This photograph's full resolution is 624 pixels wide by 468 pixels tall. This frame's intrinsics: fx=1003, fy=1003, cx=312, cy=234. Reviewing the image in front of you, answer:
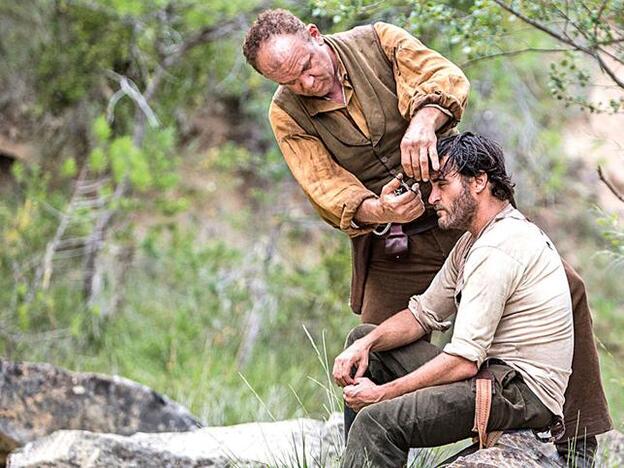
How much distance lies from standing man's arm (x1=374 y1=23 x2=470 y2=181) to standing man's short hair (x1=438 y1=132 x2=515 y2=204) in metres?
0.05

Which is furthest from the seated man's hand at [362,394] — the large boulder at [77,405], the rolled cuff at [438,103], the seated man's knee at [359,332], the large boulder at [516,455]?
the large boulder at [77,405]

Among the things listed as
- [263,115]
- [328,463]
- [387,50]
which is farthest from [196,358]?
[387,50]

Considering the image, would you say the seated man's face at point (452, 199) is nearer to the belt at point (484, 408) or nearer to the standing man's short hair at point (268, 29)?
the belt at point (484, 408)

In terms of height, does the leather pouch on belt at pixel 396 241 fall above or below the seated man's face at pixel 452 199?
below

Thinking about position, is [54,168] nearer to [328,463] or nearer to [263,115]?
[263,115]

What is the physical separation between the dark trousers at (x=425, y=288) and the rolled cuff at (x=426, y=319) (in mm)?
310

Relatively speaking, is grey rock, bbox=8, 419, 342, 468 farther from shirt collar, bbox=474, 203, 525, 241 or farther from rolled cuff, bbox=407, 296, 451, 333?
shirt collar, bbox=474, 203, 525, 241

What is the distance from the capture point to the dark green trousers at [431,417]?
3.09m

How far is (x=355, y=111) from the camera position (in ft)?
12.2

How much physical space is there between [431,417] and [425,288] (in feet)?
2.70

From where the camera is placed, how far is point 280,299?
815cm

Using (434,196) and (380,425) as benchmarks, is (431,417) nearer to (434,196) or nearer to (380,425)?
(380,425)

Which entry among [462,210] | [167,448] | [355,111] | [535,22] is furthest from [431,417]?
[535,22]

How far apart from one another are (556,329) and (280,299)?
5.09 metres
